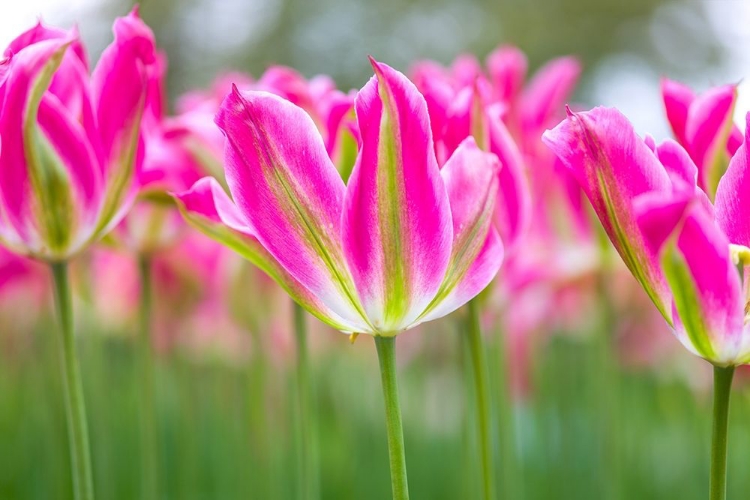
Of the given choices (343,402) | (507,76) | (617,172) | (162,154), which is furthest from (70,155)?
(343,402)

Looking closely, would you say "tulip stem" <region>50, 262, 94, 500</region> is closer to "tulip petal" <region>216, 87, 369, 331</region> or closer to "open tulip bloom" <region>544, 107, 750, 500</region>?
"tulip petal" <region>216, 87, 369, 331</region>

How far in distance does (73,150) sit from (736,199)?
438 mm

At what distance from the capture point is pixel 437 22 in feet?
37.8

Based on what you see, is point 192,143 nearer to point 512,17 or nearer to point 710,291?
point 710,291

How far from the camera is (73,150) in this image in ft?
2.05

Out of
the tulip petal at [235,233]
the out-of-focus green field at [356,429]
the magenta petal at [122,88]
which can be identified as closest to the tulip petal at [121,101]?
the magenta petal at [122,88]

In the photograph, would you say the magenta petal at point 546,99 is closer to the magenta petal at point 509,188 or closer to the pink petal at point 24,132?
the magenta petal at point 509,188

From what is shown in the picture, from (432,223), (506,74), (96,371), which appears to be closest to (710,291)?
(432,223)

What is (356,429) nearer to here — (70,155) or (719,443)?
(70,155)

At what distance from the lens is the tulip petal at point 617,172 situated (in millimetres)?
447

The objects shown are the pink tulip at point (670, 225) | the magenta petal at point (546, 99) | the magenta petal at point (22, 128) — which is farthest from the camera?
the magenta petal at point (546, 99)

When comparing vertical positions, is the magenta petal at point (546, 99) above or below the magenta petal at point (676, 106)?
above

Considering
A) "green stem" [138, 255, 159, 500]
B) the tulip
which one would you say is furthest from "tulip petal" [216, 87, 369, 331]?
"green stem" [138, 255, 159, 500]

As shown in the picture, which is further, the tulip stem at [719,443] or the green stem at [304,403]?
the green stem at [304,403]
